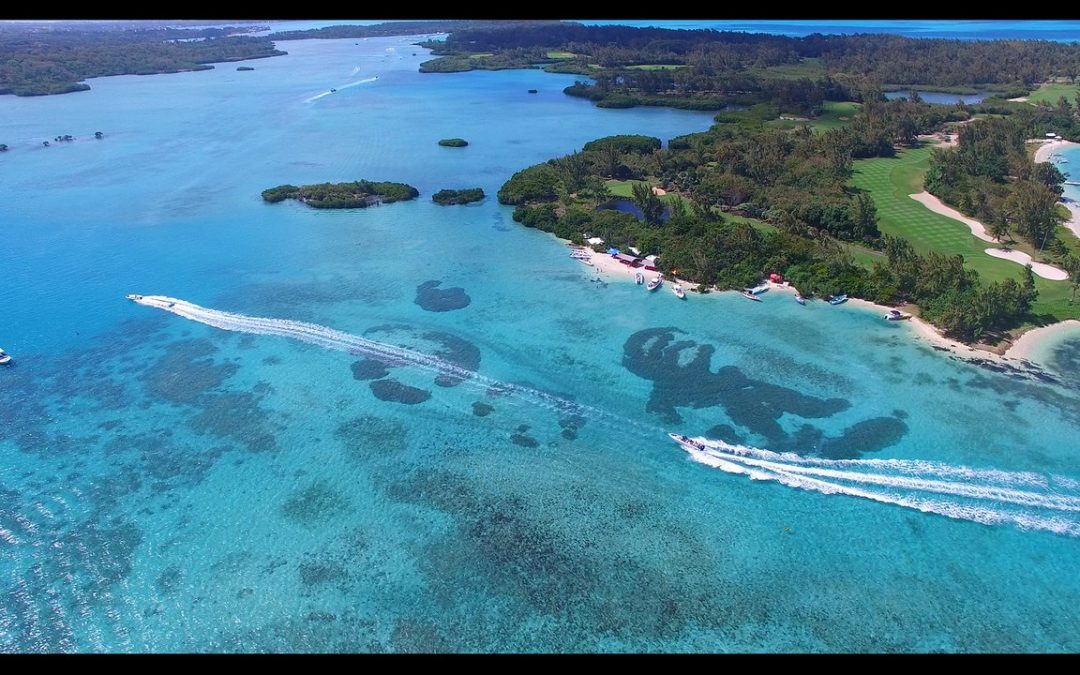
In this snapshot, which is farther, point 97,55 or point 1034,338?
point 97,55

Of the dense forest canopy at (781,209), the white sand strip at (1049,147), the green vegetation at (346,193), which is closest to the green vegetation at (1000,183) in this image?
the dense forest canopy at (781,209)

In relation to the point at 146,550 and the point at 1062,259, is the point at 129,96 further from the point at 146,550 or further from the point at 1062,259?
the point at 1062,259

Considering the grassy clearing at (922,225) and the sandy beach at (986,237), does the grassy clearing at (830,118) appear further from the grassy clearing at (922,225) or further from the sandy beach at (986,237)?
the sandy beach at (986,237)

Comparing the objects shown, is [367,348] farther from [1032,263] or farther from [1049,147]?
[1049,147]

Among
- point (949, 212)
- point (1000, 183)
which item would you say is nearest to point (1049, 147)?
point (1000, 183)

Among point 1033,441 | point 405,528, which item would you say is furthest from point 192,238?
point 1033,441

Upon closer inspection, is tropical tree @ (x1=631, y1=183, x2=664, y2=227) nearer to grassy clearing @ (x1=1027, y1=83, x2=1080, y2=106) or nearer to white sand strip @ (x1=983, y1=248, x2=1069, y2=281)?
white sand strip @ (x1=983, y1=248, x2=1069, y2=281)

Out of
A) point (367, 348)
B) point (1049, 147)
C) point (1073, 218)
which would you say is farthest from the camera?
point (1049, 147)
